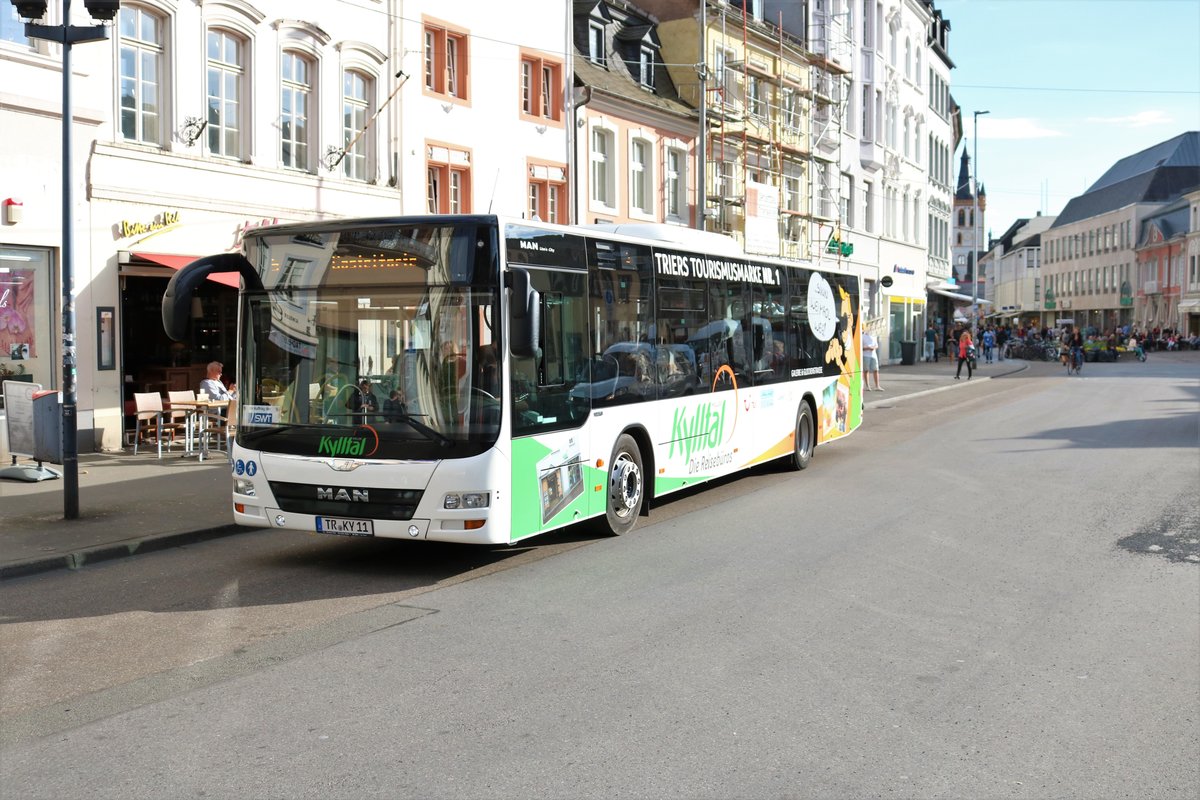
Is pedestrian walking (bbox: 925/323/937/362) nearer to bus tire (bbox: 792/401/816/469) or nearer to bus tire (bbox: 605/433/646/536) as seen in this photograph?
bus tire (bbox: 792/401/816/469)

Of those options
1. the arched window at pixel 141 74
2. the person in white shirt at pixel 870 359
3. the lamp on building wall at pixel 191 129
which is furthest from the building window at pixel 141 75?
the person in white shirt at pixel 870 359

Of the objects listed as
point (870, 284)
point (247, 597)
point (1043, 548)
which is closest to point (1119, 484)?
point (1043, 548)

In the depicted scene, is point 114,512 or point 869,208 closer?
point 114,512

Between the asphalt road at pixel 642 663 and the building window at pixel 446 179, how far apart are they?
45.3ft

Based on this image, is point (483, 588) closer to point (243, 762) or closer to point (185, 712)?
point (185, 712)

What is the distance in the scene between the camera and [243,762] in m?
5.02

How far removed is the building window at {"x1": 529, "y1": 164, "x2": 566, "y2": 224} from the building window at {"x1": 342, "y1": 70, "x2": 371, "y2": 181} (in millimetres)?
5363

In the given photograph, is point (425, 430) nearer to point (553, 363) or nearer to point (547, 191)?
point (553, 363)

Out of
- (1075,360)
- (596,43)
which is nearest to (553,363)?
(596,43)

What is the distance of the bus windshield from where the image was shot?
8.95 m

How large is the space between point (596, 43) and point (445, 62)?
9114mm

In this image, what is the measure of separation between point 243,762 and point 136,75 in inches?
604

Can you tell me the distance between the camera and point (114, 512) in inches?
474

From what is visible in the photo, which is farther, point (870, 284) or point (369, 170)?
point (870, 284)
